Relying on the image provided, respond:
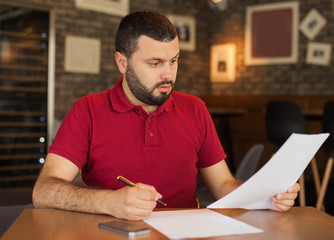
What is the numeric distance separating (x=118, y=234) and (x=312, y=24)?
6134 millimetres

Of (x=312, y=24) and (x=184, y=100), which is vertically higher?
(x=312, y=24)

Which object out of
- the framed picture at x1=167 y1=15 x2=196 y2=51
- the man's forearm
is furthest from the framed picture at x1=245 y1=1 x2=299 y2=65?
the man's forearm

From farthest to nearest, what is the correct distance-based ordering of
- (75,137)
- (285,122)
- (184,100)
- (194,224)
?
(285,122) → (184,100) → (75,137) → (194,224)

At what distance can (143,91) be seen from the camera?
5.65ft

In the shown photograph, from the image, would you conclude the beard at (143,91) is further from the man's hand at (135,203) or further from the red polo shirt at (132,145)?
the man's hand at (135,203)

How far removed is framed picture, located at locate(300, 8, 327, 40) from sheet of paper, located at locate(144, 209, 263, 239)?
579cm

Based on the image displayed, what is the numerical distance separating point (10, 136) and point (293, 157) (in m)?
4.69

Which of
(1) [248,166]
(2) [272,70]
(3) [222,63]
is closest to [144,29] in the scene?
(1) [248,166]

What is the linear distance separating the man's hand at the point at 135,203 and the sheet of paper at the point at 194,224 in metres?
0.03

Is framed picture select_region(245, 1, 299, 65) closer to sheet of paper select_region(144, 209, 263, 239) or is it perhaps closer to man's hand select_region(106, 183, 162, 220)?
sheet of paper select_region(144, 209, 263, 239)

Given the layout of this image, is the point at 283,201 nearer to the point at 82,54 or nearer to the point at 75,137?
the point at 75,137

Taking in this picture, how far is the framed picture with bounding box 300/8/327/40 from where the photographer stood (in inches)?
256

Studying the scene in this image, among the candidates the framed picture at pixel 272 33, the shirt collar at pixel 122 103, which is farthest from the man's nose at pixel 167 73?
the framed picture at pixel 272 33

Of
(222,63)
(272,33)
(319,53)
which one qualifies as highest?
(272,33)
